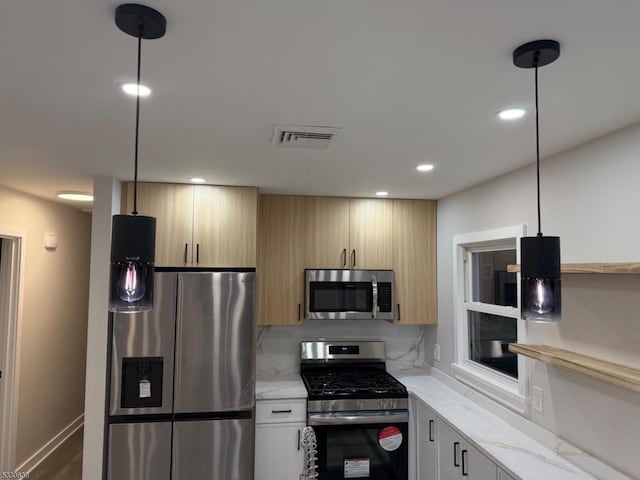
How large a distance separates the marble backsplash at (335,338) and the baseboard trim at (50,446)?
213 cm

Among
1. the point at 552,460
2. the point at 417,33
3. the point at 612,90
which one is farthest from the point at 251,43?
the point at 552,460

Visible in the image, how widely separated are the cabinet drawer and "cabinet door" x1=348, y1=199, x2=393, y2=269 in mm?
1202

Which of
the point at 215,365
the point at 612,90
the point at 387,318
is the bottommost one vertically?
the point at 215,365

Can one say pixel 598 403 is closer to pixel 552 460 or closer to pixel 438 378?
pixel 552 460

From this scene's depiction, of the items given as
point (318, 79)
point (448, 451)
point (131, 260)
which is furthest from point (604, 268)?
point (131, 260)

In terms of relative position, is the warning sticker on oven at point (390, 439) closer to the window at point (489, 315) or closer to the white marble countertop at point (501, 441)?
the white marble countertop at point (501, 441)

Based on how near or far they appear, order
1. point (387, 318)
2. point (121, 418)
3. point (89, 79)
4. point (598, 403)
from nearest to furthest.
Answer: point (89, 79) → point (598, 403) → point (121, 418) → point (387, 318)

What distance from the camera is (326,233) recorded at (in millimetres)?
3633

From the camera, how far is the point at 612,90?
1441 mm

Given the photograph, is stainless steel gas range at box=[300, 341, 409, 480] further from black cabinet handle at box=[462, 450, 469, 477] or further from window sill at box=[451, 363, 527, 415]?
black cabinet handle at box=[462, 450, 469, 477]

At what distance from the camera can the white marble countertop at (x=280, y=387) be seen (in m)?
3.22

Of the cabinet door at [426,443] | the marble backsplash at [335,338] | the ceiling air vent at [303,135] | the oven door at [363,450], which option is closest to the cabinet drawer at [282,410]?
the oven door at [363,450]

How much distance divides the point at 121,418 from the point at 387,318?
2.12 metres

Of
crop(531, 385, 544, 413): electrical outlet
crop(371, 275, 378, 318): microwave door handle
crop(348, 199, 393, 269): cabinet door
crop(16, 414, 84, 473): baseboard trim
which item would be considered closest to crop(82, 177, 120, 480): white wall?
crop(16, 414, 84, 473): baseboard trim
